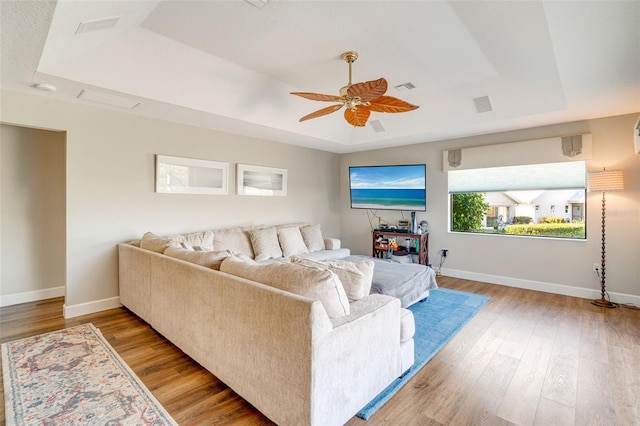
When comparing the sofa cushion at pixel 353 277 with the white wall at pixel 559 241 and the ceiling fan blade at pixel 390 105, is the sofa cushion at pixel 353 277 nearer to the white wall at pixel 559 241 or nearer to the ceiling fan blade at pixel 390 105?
the ceiling fan blade at pixel 390 105

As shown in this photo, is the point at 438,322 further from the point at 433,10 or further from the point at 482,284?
the point at 433,10

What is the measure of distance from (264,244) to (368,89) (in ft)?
9.33

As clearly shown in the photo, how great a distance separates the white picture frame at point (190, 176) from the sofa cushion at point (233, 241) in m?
0.66

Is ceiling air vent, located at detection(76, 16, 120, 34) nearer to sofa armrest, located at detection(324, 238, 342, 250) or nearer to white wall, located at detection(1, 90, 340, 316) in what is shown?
white wall, located at detection(1, 90, 340, 316)

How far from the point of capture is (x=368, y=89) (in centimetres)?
254

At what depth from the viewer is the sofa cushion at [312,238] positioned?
526 centimetres

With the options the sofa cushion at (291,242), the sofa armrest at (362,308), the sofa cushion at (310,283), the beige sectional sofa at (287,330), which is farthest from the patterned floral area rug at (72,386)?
the sofa cushion at (291,242)


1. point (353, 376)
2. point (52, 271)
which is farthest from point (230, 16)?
point (52, 271)

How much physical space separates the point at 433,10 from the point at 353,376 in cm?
273

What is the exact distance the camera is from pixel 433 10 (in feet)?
7.79

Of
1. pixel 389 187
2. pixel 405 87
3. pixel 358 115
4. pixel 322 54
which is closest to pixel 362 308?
pixel 358 115

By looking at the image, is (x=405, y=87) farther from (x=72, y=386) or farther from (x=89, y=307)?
(x=89, y=307)

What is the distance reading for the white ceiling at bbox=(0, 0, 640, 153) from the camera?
2.19 m

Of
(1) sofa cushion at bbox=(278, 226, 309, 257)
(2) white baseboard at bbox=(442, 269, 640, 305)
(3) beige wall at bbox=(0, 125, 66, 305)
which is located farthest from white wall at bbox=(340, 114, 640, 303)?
(3) beige wall at bbox=(0, 125, 66, 305)
